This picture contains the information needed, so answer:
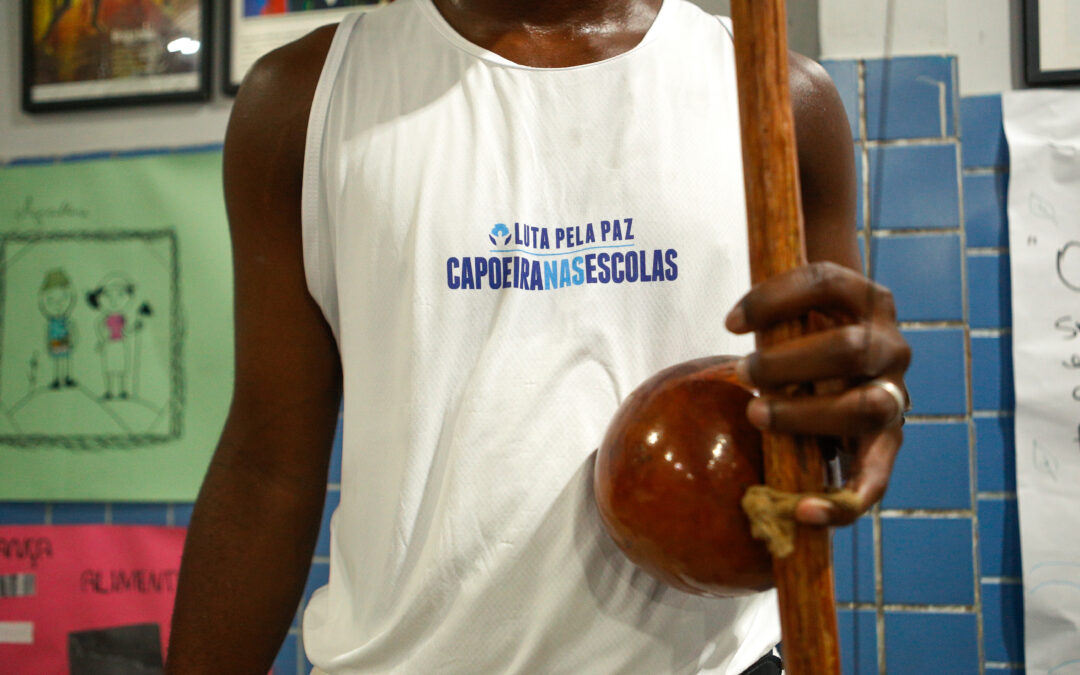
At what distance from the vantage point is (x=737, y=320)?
34 cm

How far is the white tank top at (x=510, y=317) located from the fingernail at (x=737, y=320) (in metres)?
0.20

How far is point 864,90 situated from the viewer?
1172 millimetres

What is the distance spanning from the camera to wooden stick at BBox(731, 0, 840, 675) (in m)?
0.34

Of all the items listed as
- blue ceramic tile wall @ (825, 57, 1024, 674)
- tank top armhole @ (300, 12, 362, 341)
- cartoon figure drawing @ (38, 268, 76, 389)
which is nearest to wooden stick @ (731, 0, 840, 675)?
tank top armhole @ (300, 12, 362, 341)

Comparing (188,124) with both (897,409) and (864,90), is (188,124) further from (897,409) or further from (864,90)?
(897,409)

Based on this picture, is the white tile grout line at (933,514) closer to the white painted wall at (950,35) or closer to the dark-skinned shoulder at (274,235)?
the white painted wall at (950,35)

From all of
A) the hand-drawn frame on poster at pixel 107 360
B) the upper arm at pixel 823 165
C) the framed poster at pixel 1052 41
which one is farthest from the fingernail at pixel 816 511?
the hand-drawn frame on poster at pixel 107 360

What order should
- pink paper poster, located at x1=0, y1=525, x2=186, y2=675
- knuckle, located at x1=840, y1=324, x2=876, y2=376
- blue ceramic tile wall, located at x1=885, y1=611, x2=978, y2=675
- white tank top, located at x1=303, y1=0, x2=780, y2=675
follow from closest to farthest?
1. knuckle, located at x1=840, y1=324, x2=876, y2=376
2. white tank top, located at x1=303, y1=0, x2=780, y2=675
3. blue ceramic tile wall, located at x1=885, y1=611, x2=978, y2=675
4. pink paper poster, located at x1=0, y1=525, x2=186, y2=675

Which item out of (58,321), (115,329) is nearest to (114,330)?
(115,329)

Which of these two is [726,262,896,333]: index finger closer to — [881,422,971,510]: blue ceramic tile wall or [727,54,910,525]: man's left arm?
[727,54,910,525]: man's left arm

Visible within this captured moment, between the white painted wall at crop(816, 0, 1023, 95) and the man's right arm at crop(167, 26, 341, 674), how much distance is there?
2.74 feet

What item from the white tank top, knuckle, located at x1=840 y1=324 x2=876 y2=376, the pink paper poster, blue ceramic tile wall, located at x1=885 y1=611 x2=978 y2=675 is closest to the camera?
knuckle, located at x1=840 y1=324 x2=876 y2=376

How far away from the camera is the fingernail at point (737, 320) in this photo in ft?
1.11

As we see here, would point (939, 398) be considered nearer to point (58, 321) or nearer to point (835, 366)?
point (835, 366)
